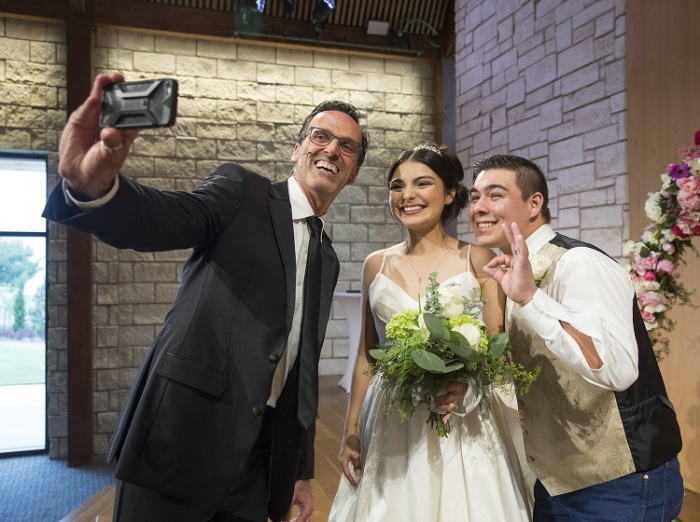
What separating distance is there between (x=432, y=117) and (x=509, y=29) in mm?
1890

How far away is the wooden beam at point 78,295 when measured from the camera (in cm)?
589

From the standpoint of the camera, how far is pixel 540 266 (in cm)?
180

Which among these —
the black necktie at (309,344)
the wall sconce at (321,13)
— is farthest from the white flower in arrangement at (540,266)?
the wall sconce at (321,13)

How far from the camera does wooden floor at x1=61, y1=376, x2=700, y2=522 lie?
3.33 metres

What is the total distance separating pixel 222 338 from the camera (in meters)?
1.53

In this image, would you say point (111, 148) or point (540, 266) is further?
point (540, 266)

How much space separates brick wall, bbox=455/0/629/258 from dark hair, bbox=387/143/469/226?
6.90 ft

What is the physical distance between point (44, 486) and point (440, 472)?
15.6 feet

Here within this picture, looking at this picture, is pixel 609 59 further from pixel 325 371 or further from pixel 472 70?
pixel 325 371

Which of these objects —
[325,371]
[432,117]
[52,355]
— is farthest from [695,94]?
[52,355]

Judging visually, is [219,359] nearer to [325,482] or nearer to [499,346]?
[499,346]

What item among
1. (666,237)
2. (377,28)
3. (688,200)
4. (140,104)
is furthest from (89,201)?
(377,28)

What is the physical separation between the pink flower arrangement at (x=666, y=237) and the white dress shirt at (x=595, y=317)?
104 cm

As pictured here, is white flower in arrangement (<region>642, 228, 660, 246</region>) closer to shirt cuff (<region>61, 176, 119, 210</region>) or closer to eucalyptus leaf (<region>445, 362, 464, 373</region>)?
eucalyptus leaf (<region>445, 362, 464, 373</region>)
